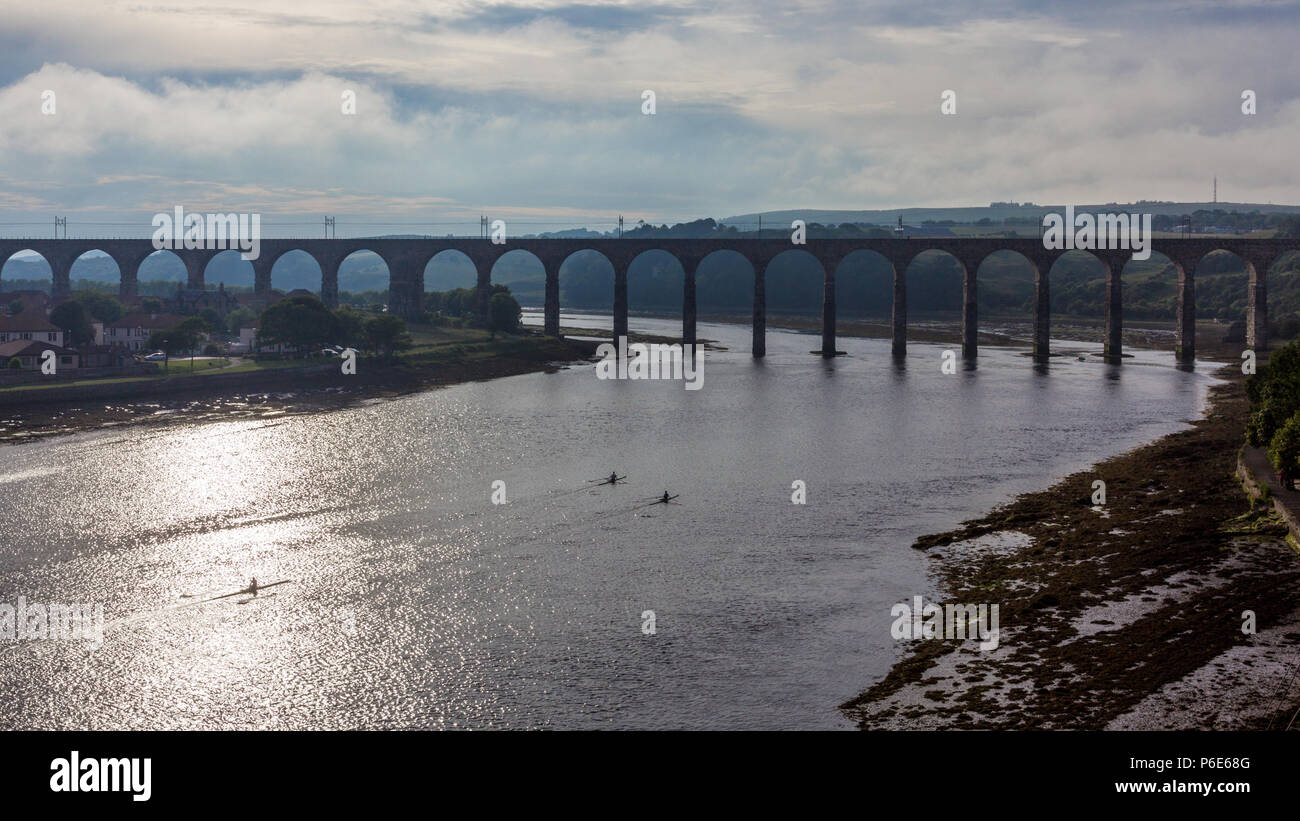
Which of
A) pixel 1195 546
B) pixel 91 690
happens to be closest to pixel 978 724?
pixel 1195 546

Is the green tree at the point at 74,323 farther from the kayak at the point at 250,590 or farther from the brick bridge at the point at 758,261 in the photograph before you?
the kayak at the point at 250,590

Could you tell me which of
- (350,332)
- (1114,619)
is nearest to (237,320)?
(350,332)

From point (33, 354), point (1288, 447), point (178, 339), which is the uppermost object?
point (178, 339)

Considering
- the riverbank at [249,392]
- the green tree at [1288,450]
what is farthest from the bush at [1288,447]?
the riverbank at [249,392]

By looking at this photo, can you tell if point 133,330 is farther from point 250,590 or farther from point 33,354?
point 250,590
